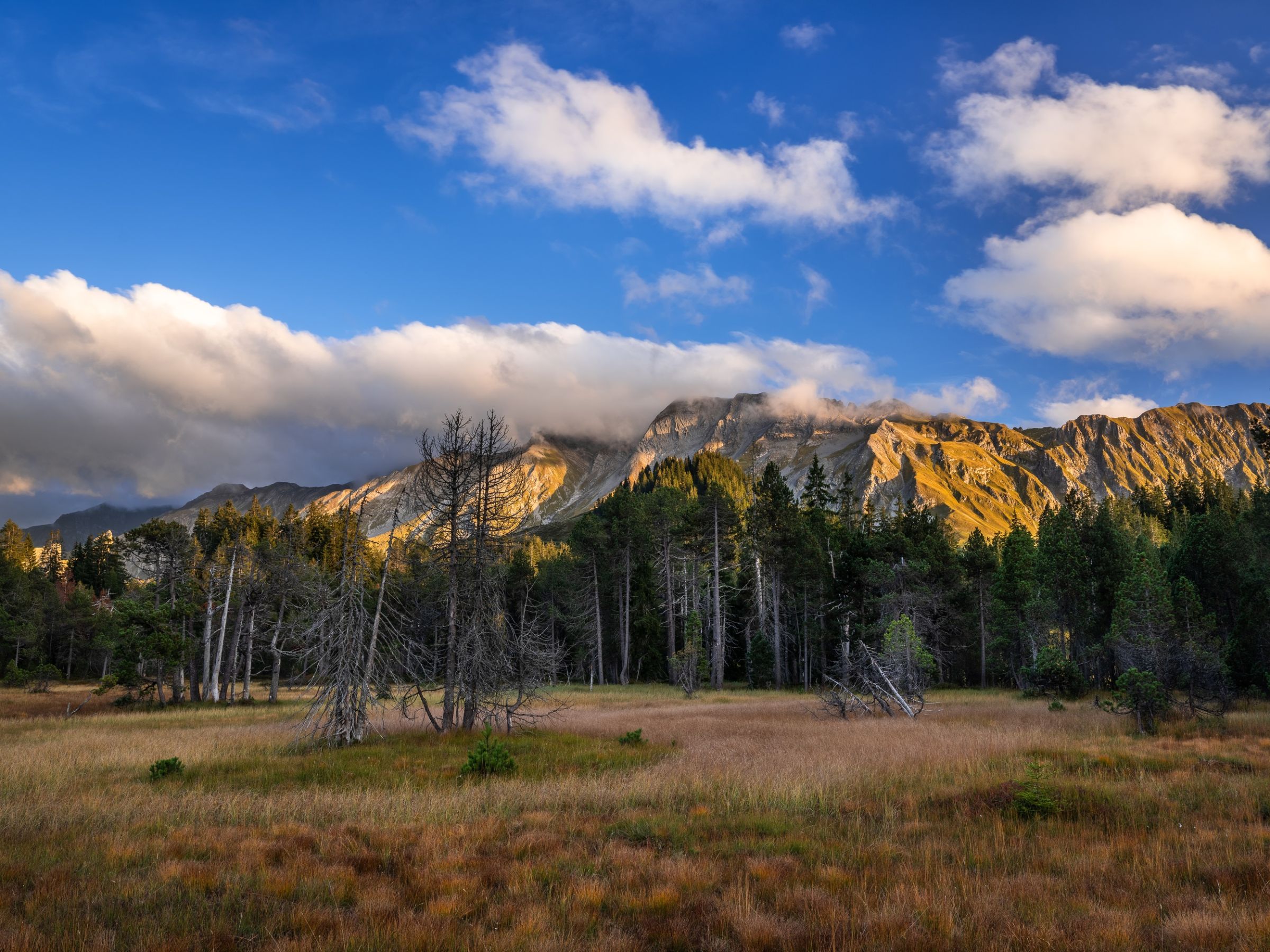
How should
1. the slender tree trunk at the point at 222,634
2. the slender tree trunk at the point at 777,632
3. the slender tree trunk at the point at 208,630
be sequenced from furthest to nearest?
the slender tree trunk at the point at 777,632 < the slender tree trunk at the point at 208,630 < the slender tree trunk at the point at 222,634

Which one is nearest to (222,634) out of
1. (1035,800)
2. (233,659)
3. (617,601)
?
(233,659)

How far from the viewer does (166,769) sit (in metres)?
13.9

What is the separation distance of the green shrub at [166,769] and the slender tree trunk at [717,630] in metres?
35.1

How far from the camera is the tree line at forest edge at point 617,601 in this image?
20.6 metres

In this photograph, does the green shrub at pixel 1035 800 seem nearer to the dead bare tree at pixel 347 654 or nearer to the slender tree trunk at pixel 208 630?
the dead bare tree at pixel 347 654

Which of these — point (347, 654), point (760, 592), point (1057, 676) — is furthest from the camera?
point (760, 592)

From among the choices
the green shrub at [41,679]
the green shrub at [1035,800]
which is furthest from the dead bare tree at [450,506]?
the green shrub at [41,679]

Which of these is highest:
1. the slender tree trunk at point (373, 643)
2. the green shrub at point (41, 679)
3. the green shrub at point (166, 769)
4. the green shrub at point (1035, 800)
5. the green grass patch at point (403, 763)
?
the slender tree trunk at point (373, 643)

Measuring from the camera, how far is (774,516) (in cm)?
5144

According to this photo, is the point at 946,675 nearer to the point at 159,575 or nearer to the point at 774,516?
the point at 774,516

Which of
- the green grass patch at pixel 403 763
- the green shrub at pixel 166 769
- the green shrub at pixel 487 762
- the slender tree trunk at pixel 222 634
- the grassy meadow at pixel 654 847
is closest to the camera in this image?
the grassy meadow at pixel 654 847

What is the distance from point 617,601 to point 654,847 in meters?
54.1

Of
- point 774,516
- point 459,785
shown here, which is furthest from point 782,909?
point 774,516

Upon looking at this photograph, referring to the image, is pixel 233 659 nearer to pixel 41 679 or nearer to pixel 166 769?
pixel 41 679
